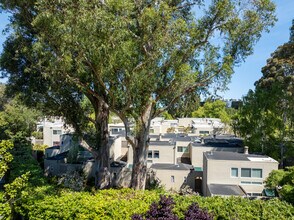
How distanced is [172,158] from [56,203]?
56.3 ft

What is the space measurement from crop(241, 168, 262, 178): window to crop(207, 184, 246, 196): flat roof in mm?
1141

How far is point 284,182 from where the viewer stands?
53.5 feet

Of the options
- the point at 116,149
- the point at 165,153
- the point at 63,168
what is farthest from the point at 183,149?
the point at 63,168

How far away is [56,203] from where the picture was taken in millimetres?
11805

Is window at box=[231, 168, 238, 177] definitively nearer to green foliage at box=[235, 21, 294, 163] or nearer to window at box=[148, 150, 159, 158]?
green foliage at box=[235, 21, 294, 163]

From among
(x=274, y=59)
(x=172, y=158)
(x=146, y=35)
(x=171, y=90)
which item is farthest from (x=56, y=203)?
(x=274, y=59)

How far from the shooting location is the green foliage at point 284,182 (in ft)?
46.4

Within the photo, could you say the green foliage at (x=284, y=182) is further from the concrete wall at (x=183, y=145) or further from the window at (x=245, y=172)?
the concrete wall at (x=183, y=145)

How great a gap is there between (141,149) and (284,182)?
908 centimetres

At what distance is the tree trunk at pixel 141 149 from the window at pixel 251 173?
8.30 m

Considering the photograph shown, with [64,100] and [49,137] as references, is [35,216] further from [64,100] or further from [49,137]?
[49,137]

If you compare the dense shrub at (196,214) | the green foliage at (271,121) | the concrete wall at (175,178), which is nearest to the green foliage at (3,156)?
the dense shrub at (196,214)

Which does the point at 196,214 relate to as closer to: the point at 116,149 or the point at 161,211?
the point at 161,211

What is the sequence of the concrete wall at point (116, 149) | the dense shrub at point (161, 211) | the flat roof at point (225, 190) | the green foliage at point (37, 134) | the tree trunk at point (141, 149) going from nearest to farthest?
the dense shrub at point (161, 211) < the tree trunk at point (141, 149) < the flat roof at point (225, 190) < the concrete wall at point (116, 149) < the green foliage at point (37, 134)
